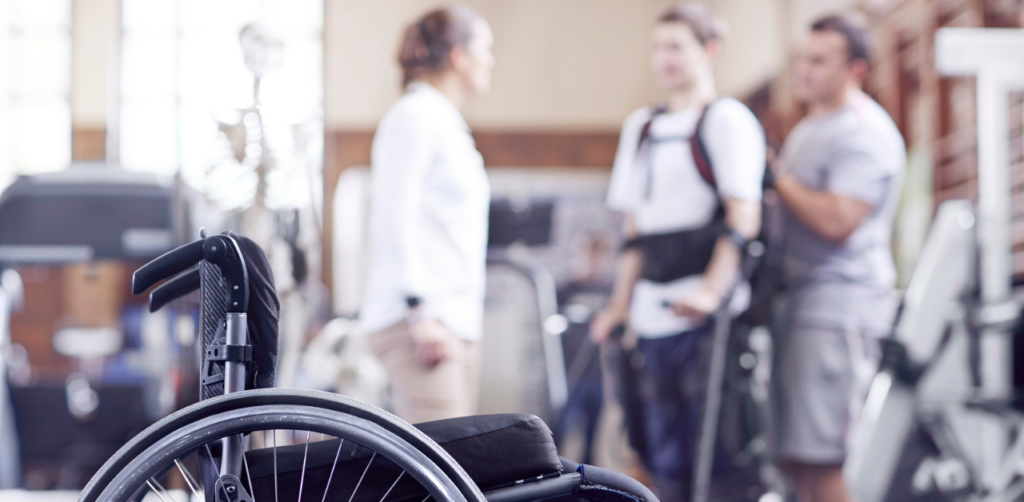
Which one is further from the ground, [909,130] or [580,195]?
[909,130]

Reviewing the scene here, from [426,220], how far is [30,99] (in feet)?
16.6

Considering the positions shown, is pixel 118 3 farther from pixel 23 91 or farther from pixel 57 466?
pixel 23 91

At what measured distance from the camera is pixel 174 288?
1344mm

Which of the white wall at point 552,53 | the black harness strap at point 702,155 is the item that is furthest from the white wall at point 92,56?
the black harness strap at point 702,155

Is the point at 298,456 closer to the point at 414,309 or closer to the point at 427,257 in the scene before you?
the point at 414,309

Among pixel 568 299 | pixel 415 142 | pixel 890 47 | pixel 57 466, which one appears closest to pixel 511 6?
pixel 568 299

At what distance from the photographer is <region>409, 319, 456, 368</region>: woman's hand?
6.71 feet

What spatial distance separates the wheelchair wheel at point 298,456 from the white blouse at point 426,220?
34.5 inches

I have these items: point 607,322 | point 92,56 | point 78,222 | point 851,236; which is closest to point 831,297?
point 851,236

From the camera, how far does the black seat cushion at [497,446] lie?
126 cm

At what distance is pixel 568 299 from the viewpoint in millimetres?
3547

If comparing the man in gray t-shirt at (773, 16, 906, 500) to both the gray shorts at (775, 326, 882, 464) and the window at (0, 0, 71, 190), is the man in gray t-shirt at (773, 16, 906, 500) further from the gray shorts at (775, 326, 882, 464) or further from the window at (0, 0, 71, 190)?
the window at (0, 0, 71, 190)

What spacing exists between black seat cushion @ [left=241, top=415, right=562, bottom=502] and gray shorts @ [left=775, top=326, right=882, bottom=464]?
1.84 metres

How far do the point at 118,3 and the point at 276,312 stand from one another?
10.4ft
